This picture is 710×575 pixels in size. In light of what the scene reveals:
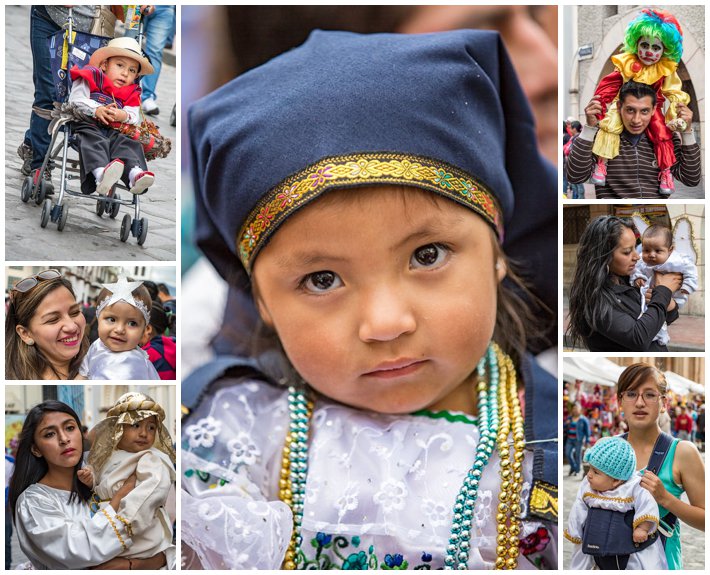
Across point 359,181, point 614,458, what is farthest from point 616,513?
point 359,181

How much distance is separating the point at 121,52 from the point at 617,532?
1654mm

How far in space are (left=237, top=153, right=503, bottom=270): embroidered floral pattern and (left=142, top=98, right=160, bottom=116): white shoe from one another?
1.39ft

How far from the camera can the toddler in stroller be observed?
1.90 metres

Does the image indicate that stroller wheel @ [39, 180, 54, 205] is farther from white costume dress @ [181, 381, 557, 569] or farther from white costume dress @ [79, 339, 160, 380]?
white costume dress @ [181, 381, 557, 569]

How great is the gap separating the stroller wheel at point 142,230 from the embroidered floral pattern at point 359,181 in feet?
1.05

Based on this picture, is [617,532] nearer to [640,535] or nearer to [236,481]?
[640,535]

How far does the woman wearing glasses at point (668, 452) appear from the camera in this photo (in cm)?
189

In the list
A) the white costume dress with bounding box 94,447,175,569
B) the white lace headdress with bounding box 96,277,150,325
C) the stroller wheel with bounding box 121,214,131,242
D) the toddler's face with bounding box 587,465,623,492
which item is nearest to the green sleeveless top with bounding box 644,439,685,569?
the toddler's face with bounding box 587,465,623,492

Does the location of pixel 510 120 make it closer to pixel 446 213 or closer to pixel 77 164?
pixel 446 213

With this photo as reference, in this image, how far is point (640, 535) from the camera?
73.0 inches

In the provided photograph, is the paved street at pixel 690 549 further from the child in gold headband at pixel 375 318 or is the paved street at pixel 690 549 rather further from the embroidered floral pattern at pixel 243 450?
the embroidered floral pattern at pixel 243 450

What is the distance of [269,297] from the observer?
1.81 m

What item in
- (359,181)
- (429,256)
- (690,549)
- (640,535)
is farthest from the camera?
(690,549)

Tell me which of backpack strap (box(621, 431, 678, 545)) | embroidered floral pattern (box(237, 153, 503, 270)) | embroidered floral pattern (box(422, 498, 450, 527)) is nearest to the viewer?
embroidered floral pattern (box(237, 153, 503, 270))
